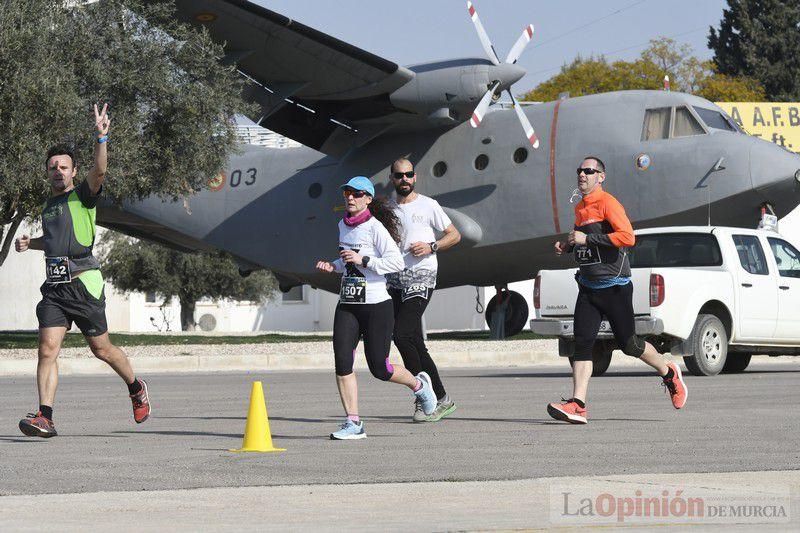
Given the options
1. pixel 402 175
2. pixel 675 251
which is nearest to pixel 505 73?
pixel 675 251

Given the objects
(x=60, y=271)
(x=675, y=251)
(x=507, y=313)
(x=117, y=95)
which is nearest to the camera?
(x=60, y=271)

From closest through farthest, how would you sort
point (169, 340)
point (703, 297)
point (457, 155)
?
point (703, 297), point (457, 155), point (169, 340)

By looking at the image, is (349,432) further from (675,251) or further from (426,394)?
(675,251)

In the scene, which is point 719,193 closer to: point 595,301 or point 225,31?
point 225,31

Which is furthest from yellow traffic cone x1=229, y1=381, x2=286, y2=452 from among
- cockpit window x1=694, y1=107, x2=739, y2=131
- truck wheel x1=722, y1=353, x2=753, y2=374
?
cockpit window x1=694, y1=107, x2=739, y2=131

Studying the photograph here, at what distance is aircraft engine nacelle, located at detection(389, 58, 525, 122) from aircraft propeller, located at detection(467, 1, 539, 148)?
18mm

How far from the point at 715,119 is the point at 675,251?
26.3ft

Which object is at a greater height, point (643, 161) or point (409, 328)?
point (643, 161)

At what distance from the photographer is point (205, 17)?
24.3m

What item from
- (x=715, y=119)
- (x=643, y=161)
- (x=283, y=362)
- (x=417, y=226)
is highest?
(x=715, y=119)

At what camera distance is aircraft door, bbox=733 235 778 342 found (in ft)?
55.5

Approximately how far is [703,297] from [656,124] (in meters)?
8.62

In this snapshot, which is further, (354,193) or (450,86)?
(450,86)

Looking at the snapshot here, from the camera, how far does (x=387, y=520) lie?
18.9 ft
